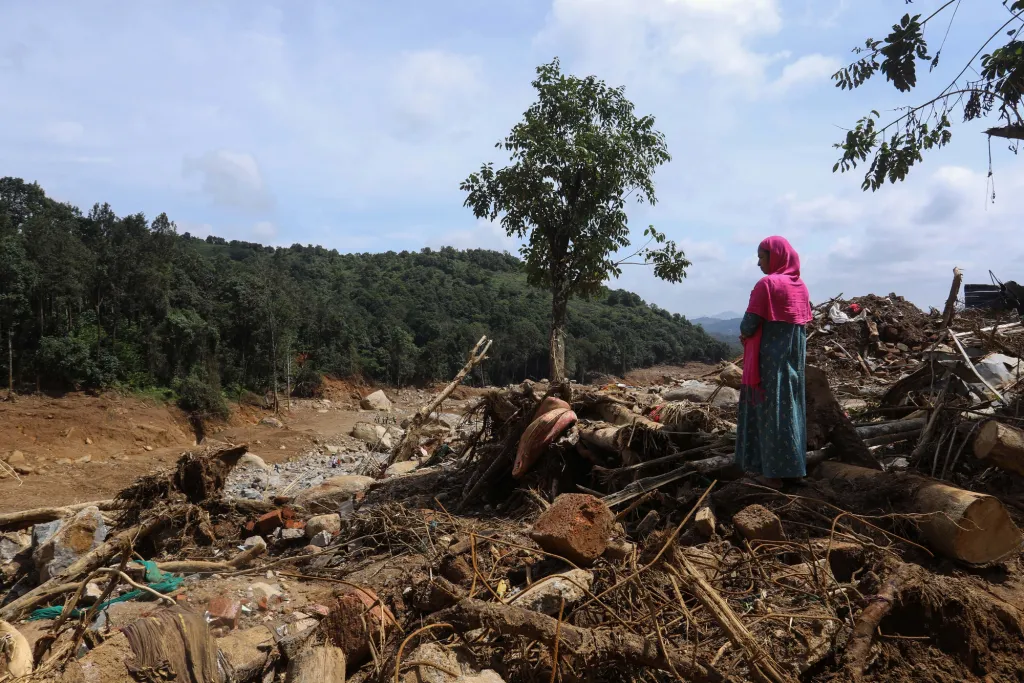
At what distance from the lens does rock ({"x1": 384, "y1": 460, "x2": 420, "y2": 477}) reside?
696 cm

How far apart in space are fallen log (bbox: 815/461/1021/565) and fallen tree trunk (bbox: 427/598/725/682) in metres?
1.47

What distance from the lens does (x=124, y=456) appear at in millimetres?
12773

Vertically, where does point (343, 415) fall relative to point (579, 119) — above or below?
below

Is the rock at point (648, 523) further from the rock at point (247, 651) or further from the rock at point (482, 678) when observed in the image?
the rock at point (247, 651)

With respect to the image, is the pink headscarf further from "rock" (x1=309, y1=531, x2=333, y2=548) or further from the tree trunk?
the tree trunk

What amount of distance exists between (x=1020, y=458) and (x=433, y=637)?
328 centimetres

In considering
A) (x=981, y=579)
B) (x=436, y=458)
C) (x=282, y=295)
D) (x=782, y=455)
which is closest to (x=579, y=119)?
(x=436, y=458)

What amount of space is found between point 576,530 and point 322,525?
257 cm

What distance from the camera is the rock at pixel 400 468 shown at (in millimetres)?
6961

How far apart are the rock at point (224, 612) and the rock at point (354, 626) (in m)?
1.20

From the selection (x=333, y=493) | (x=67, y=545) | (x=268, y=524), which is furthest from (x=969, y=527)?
(x=67, y=545)

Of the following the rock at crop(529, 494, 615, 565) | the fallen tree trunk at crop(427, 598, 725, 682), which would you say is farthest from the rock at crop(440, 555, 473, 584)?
the fallen tree trunk at crop(427, 598, 725, 682)

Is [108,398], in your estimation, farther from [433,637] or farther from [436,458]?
[433,637]

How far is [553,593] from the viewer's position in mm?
2768
